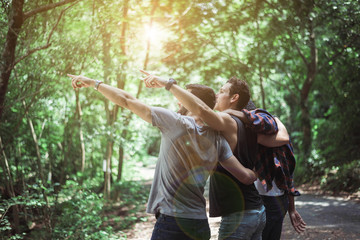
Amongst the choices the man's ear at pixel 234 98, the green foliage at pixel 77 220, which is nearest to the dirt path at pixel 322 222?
the green foliage at pixel 77 220

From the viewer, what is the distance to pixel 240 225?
2.58 metres

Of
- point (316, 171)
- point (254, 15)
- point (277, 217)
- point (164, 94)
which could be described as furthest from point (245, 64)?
point (277, 217)

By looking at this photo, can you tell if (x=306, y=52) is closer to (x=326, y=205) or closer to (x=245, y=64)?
(x=245, y=64)

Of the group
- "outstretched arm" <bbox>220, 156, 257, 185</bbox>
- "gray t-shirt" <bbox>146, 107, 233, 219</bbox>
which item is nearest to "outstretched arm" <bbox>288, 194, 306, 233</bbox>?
"outstretched arm" <bbox>220, 156, 257, 185</bbox>

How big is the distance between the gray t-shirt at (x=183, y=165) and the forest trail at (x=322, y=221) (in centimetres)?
518

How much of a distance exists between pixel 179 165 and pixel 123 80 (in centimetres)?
930

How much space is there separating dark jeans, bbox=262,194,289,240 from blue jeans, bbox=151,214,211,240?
3.35 feet

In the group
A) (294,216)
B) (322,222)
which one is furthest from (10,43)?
(322,222)

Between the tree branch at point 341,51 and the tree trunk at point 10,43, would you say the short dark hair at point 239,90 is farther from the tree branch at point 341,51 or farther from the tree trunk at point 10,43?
the tree branch at point 341,51

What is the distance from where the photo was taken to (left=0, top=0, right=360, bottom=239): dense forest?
298 inches

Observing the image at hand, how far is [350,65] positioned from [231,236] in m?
12.0

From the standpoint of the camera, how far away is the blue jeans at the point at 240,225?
101 inches

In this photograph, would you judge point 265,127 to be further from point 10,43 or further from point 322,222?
point 322,222

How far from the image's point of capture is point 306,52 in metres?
15.6
